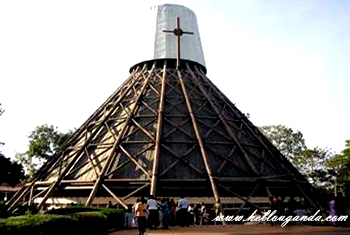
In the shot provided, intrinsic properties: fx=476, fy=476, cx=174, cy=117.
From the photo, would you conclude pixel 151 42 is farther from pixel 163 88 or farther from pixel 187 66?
pixel 163 88

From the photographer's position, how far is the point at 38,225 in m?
13.2

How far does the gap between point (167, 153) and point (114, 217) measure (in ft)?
28.3

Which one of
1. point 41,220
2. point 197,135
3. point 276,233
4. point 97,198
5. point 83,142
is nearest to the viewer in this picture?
point 41,220

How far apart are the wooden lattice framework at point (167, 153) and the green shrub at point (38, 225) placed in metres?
12.3

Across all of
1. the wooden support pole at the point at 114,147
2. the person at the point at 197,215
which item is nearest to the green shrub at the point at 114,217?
the wooden support pole at the point at 114,147

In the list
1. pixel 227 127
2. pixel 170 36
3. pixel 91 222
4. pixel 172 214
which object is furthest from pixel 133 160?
pixel 170 36

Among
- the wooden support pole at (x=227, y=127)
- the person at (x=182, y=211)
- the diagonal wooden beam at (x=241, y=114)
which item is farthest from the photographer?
the diagonal wooden beam at (x=241, y=114)

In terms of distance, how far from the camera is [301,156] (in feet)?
187

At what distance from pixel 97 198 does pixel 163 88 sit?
34.8ft

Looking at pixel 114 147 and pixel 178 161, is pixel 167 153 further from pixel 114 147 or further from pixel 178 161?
pixel 114 147

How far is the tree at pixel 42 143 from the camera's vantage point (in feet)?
191

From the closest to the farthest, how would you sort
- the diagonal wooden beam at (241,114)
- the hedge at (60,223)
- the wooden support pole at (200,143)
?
the hedge at (60,223)
the wooden support pole at (200,143)
the diagonal wooden beam at (241,114)

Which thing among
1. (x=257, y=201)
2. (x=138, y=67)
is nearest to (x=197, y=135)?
(x=257, y=201)

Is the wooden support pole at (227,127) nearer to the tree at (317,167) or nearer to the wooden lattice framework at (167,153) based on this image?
the wooden lattice framework at (167,153)
